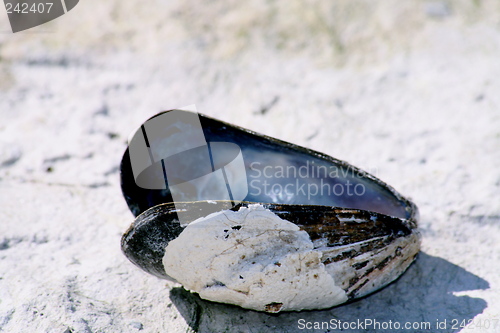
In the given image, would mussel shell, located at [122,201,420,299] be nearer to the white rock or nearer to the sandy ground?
the white rock

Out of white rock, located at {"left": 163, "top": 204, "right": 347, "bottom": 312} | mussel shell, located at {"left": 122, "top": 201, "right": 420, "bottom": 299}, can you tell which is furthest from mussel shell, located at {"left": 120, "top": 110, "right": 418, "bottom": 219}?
white rock, located at {"left": 163, "top": 204, "right": 347, "bottom": 312}

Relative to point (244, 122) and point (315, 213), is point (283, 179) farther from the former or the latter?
point (244, 122)

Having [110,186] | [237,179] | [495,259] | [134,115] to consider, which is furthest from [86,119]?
[495,259]

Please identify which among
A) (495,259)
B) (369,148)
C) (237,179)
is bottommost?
(495,259)

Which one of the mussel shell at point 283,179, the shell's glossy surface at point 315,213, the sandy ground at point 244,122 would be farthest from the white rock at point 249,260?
the mussel shell at point 283,179

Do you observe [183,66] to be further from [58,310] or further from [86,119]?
[58,310]

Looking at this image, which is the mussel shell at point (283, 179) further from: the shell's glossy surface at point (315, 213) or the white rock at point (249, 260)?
the white rock at point (249, 260)
